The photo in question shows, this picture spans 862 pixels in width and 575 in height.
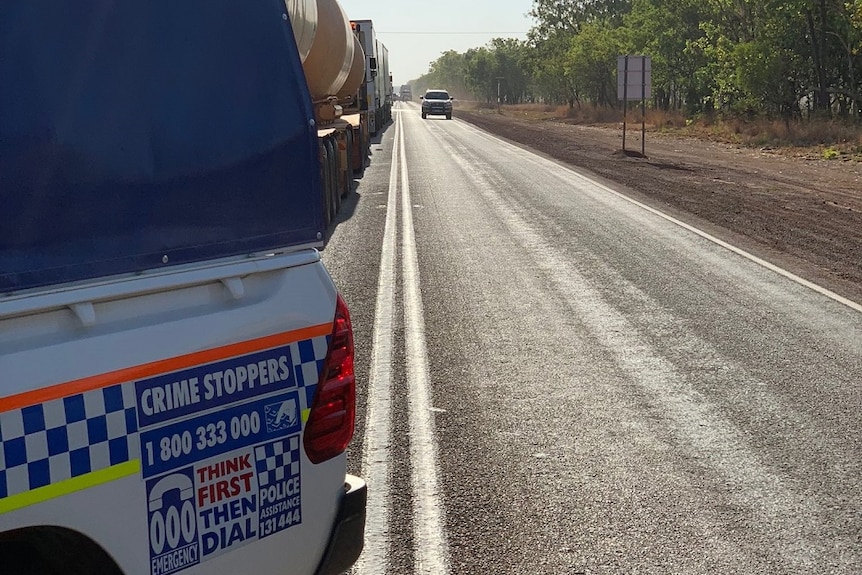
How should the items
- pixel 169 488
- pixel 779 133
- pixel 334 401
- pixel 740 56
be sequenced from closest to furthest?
→ pixel 169 488 < pixel 334 401 < pixel 779 133 < pixel 740 56

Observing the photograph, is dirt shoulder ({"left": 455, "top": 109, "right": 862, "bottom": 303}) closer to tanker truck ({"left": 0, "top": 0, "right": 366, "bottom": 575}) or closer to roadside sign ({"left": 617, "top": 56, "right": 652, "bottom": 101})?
roadside sign ({"left": 617, "top": 56, "right": 652, "bottom": 101})

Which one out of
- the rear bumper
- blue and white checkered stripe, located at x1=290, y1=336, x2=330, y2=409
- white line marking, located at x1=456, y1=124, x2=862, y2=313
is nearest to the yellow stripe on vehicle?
blue and white checkered stripe, located at x1=290, y1=336, x2=330, y2=409

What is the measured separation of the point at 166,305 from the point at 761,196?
1851 centimetres

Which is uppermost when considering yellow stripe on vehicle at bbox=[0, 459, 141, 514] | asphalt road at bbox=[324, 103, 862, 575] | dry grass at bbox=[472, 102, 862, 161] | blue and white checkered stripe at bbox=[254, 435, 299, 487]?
yellow stripe on vehicle at bbox=[0, 459, 141, 514]

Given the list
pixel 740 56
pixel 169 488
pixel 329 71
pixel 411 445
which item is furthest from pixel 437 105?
pixel 169 488

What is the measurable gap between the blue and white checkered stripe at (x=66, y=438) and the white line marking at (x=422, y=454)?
2166 millimetres

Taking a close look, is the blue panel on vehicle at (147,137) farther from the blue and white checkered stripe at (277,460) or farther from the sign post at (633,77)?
the sign post at (633,77)

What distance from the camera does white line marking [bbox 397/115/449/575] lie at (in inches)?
181

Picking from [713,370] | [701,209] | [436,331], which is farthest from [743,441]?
[701,209]

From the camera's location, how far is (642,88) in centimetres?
3172

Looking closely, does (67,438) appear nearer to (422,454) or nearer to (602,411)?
(422,454)

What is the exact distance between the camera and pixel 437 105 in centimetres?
7525

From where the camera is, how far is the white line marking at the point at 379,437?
4609 mm

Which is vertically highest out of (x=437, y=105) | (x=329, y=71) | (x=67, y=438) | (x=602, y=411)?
(x=329, y=71)
